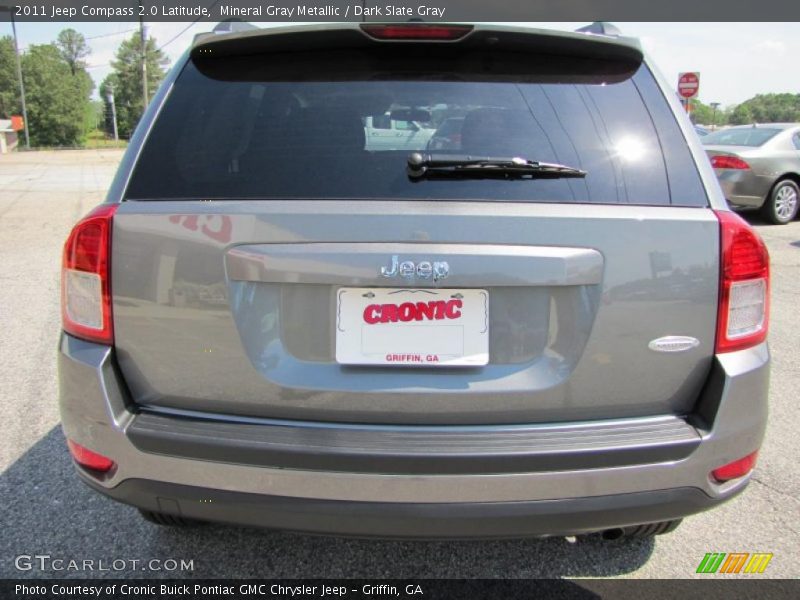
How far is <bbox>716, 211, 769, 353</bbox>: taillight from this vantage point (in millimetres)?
1638

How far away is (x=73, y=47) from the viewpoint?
335 feet

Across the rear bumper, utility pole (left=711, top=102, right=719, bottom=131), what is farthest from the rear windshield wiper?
utility pole (left=711, top=102, right=719, bottom=131)

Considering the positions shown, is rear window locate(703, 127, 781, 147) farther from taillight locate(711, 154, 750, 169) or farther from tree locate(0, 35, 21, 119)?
tree locate(0, 35, 21, 119)

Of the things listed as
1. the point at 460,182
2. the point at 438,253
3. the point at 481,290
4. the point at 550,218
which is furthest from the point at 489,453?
the point at 460,182

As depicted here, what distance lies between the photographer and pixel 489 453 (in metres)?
1.55

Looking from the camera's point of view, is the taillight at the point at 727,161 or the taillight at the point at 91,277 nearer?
the taillight at the point at 91,277

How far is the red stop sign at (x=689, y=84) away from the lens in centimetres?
1789

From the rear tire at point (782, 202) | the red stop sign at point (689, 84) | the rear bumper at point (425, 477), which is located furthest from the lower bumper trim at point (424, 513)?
the red stop sign at point (689, 84)

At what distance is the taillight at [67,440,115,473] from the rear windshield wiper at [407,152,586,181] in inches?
46.6

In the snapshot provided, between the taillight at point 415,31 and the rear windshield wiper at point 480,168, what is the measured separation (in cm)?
42

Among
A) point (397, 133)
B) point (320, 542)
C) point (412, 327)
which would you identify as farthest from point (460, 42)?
point (320, 542)

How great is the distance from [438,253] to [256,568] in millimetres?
1403

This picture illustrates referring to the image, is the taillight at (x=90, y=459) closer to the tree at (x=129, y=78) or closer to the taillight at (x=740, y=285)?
the taillight at (x=740, y=285)

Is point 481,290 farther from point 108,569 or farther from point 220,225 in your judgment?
point 108,569
